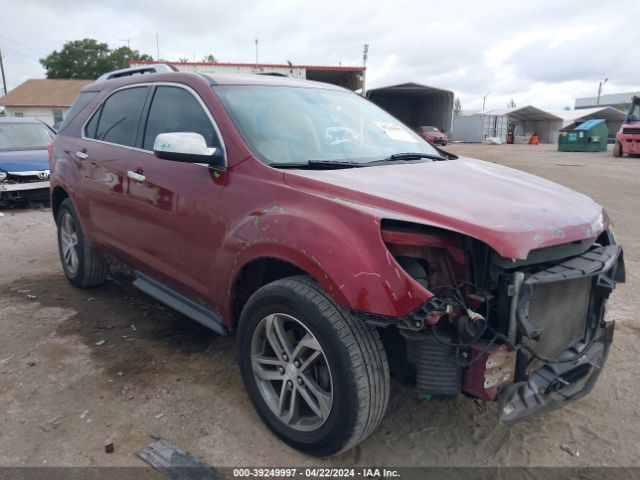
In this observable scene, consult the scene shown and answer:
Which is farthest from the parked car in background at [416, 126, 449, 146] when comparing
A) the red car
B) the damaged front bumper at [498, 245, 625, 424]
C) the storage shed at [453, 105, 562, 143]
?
the damaged front bumper at [498, 245, 625, 424]

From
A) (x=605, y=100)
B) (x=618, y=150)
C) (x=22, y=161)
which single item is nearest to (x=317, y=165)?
(x=22, y=161)

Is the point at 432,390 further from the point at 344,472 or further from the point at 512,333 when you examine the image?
the point at 344,472

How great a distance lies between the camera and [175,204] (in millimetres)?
3141

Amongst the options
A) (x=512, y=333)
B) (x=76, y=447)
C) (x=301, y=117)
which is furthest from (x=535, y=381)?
(x=76, y=447)

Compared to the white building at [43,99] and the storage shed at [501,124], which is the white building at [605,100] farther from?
the white building at [43,99]

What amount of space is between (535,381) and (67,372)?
2.81 m

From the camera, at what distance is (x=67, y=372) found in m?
3.34

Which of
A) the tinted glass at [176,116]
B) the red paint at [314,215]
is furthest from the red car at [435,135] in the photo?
the tinted glass at [176,116]

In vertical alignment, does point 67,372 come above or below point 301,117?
below

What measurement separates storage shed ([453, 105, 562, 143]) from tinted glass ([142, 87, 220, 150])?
4611 centimetres

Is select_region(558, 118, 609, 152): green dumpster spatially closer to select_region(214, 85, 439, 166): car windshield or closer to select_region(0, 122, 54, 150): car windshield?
select_region(0, 122, 54, 150): car windshield

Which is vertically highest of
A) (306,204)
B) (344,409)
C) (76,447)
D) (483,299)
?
(306,204)

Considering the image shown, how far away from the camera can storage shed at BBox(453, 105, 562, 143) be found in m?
46.4

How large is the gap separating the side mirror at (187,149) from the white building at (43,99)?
168ft
